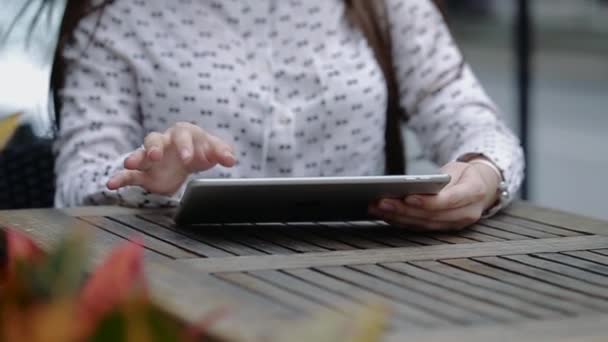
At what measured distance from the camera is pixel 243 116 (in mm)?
1629

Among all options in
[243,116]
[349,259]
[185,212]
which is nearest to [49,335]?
[349,259]

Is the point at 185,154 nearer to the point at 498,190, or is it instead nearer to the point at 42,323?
the point at 498,190

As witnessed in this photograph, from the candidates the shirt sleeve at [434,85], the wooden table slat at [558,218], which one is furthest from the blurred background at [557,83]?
the wooden table slat at [558,218]

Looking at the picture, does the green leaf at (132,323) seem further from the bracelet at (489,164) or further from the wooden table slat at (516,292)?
the bracelet at (489,164)

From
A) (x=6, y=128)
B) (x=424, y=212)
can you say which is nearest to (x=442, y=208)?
(x=424, y=212)

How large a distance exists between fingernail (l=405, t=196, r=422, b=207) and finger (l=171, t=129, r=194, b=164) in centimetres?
23

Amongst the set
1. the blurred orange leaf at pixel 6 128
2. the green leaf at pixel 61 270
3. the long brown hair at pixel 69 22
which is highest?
the long brown hair at pixel 69 22

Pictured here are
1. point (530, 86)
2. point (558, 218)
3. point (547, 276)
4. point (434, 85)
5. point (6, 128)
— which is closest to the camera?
point (6, 128)

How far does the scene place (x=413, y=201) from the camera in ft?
4.00

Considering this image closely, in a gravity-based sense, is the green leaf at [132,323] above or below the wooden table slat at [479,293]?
above

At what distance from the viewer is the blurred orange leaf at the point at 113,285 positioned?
19.8 inches

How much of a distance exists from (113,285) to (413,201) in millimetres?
731

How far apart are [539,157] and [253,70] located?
4947 millimetres

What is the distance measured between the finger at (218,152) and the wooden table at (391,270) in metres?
0.07
